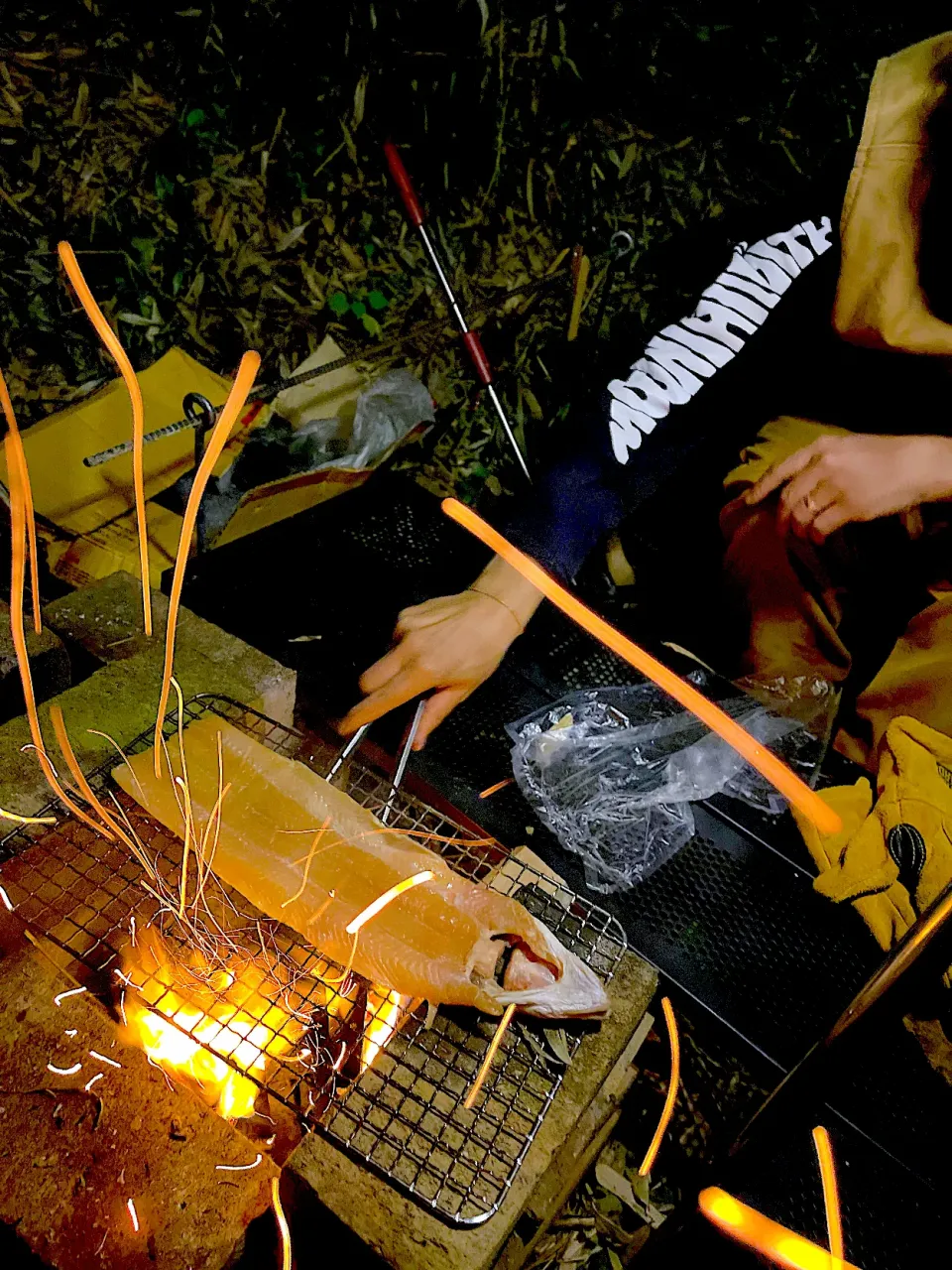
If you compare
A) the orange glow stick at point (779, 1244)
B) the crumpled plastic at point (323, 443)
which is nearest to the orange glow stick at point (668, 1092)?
the orange glow stick at point (779, 1244)

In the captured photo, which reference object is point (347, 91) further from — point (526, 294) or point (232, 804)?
point (232, 804)

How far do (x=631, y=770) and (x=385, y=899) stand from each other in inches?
47.9

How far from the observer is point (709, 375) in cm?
333

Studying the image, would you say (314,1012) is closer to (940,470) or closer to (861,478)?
(861,478)

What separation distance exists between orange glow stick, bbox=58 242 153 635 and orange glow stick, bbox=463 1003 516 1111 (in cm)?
181

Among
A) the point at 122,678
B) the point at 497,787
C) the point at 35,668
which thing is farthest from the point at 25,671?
the point at 497,787

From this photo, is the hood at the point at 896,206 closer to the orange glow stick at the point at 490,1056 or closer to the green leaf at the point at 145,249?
the orange glow stick at the point at 490,1056

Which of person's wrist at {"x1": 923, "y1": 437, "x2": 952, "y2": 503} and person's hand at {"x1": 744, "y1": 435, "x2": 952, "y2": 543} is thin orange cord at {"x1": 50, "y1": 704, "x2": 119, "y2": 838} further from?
person's wrist at {"x1": 923, "y1": 437, "x2": 952, "y2": 503}

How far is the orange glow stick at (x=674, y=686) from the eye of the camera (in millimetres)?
2676

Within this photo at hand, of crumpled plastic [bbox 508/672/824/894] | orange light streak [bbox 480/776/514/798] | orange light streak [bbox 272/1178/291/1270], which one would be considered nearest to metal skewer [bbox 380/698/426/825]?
orange light streak [bbox 480/776/514/798]

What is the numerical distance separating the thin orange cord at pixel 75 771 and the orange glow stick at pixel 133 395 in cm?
47

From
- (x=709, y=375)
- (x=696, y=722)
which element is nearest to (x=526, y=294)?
(x=709, y=375)

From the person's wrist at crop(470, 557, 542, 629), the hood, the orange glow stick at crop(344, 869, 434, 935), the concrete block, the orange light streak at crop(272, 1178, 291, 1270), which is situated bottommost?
the orange light streak at crop(272, 1178, 291, 1270)

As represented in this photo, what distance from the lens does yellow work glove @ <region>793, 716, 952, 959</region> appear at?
242cm
